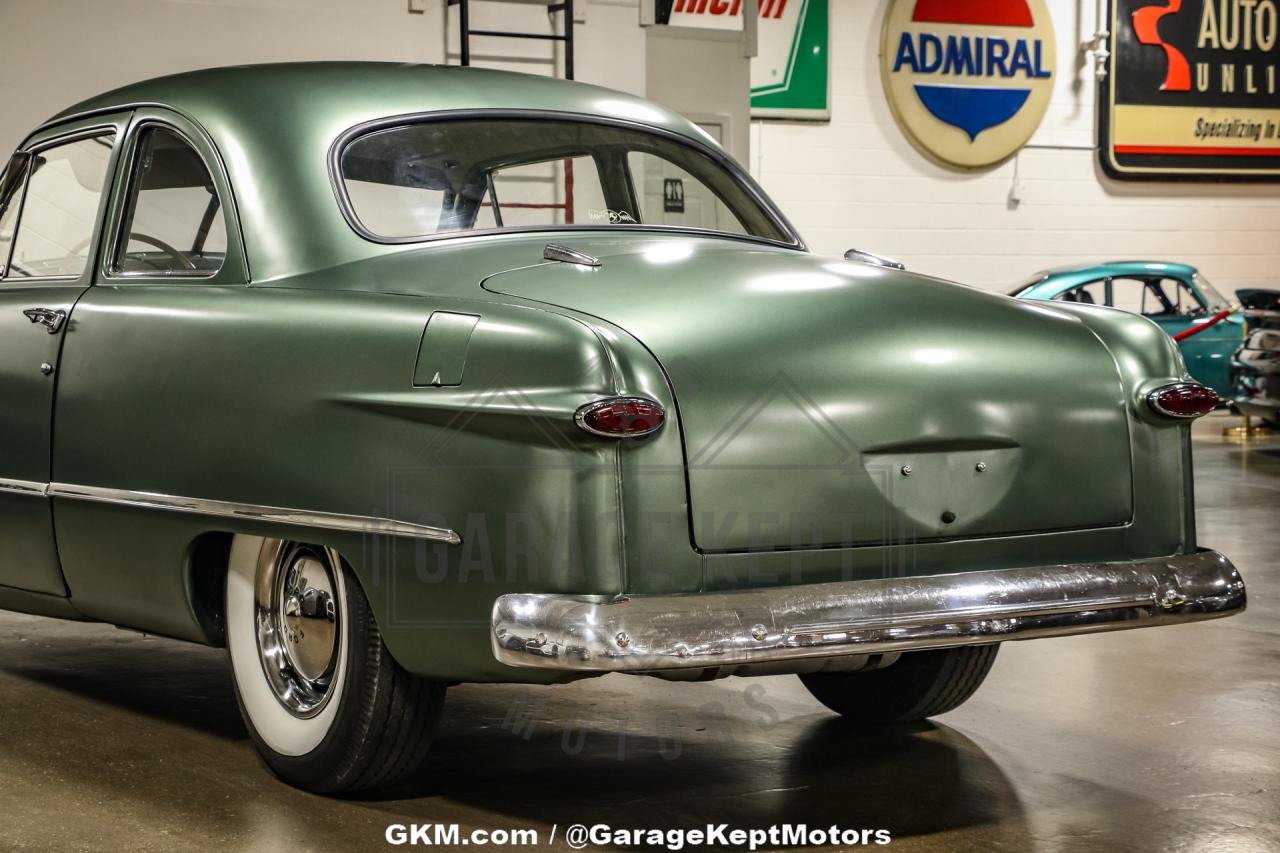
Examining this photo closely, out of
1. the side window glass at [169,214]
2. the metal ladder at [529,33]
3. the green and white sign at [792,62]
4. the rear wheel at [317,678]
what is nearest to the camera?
the rear wheel at [317,678]

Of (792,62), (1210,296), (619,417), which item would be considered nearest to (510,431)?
(619,417)

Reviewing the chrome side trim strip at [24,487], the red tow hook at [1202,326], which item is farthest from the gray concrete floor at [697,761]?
the red tow hook at [1202,326]

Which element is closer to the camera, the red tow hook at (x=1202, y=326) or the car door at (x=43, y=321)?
the car door at (x=43, y=321)

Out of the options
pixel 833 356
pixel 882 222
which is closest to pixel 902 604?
pixel 833 356

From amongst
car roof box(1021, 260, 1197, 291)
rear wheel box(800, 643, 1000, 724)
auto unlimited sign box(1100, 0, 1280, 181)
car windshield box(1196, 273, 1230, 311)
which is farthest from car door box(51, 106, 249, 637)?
auto unlimited sign box(1100, 0, 1280, 181)

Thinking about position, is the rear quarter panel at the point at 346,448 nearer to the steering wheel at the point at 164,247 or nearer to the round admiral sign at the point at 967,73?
the steering wheel at the point at 164,247

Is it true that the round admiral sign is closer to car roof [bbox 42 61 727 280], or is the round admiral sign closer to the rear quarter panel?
car roof [bbox 42 61 727 280]

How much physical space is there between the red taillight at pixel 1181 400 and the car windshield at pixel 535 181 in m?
1.29

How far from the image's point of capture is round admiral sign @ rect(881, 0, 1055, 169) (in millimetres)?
19219

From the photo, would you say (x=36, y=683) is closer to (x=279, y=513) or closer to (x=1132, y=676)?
(x=279, y=513)

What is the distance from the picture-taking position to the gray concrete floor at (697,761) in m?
3.53

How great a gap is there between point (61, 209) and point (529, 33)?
25.5ft

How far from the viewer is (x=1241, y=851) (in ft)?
11.1

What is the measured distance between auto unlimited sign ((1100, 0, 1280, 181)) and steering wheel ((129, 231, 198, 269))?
1766 cm
